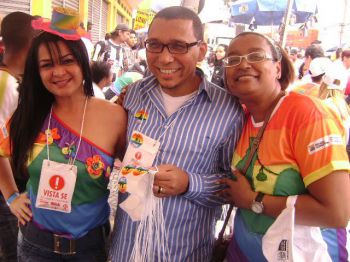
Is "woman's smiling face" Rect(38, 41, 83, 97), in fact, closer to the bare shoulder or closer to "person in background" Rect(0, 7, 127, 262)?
"person in background" Rect(0, 7, 127, 262)

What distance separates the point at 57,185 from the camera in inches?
68.7

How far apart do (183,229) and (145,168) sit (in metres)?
0.42

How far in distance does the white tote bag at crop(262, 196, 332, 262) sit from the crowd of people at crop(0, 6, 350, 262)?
67 millimetres

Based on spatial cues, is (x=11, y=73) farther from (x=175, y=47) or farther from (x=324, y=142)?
(x=324, y=142)

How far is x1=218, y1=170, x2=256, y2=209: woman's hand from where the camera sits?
1.60 meters

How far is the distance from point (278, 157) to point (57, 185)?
3.50 feet

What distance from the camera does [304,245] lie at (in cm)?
147

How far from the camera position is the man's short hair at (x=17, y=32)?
2539 millimetres

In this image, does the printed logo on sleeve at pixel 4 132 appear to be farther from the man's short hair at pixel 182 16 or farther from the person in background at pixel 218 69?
the person in background at pixel 218 69

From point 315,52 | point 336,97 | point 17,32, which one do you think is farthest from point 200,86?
point 315,52

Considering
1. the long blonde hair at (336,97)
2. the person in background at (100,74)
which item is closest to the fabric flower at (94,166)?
the long blonde hair at (336,97)

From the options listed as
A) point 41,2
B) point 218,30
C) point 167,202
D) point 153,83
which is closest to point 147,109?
point 153,83

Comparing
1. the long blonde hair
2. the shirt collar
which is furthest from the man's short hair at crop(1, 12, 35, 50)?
the long blonde hair

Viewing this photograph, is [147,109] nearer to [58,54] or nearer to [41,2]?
[58,54]
